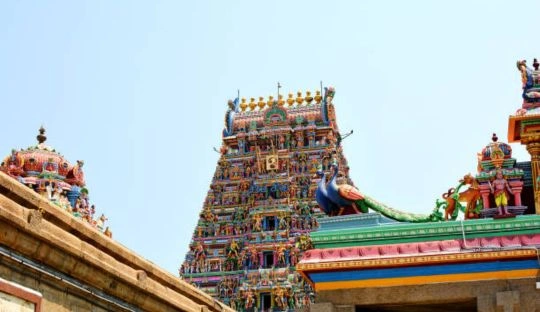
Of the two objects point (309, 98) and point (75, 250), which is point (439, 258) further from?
point (309, 98)

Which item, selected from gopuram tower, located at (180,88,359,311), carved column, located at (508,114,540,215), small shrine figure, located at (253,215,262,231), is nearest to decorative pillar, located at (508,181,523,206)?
carved column, located at (508,114,540,215)

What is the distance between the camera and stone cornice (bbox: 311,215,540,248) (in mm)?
16406

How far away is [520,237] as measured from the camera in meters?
16.2

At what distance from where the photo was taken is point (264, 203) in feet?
157

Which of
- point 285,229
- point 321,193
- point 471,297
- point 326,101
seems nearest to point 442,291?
point 471,297

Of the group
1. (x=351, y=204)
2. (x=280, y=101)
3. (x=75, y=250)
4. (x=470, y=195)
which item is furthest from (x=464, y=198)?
(x=280, y=101)

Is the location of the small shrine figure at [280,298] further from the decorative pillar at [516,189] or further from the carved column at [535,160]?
the decorative pillar at [516,189]

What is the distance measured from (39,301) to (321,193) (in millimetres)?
11443

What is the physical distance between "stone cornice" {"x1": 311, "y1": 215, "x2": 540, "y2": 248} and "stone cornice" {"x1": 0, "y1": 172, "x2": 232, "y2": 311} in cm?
650

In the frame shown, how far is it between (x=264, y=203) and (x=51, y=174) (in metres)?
14.0

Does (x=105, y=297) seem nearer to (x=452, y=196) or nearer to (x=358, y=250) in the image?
(x=358, y=250)

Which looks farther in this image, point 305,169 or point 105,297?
point 305,169

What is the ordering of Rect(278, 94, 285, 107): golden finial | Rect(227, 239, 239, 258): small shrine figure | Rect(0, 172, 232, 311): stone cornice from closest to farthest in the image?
Rect(0, 172, 232, 311): stone cornice < Rect(227, 239, 239, 258): small shrine figure < Rect(278, 94, 285, 107): golden finial

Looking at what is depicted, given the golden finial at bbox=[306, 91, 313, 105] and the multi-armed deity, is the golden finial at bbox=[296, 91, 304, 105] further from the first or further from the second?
the multi-armed deity
